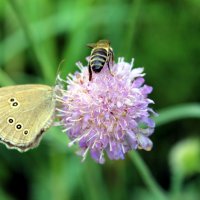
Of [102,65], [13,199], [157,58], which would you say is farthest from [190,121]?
[102,65]

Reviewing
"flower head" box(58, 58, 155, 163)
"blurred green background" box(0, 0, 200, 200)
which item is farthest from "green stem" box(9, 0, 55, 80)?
"flower head" box(58, 58, 155, 163)

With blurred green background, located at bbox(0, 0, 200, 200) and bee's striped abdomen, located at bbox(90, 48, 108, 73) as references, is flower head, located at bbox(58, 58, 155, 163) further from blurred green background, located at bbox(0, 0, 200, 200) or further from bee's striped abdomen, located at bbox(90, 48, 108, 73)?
blurred green background, located at bbox(0, 0, 200, 200)

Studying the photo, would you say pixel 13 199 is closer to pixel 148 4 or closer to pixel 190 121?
pixel 190 121

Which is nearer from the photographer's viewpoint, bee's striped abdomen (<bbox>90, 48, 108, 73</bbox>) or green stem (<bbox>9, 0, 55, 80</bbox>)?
bee's striped abdomen (<bbox>90, 48, 108, 73</bbox>)

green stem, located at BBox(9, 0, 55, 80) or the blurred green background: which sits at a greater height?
green stem, located at BBox(9, 0, 55, 80)

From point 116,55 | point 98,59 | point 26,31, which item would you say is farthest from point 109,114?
point 116,55

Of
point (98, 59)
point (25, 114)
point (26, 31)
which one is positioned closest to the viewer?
point (98, 59)

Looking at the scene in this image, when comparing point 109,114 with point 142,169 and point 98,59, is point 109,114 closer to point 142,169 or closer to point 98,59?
point 98,59

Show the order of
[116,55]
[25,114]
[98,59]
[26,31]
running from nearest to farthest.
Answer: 1. [98,59]
2. [25,114]
3. [26,31]
4. [116,55]
